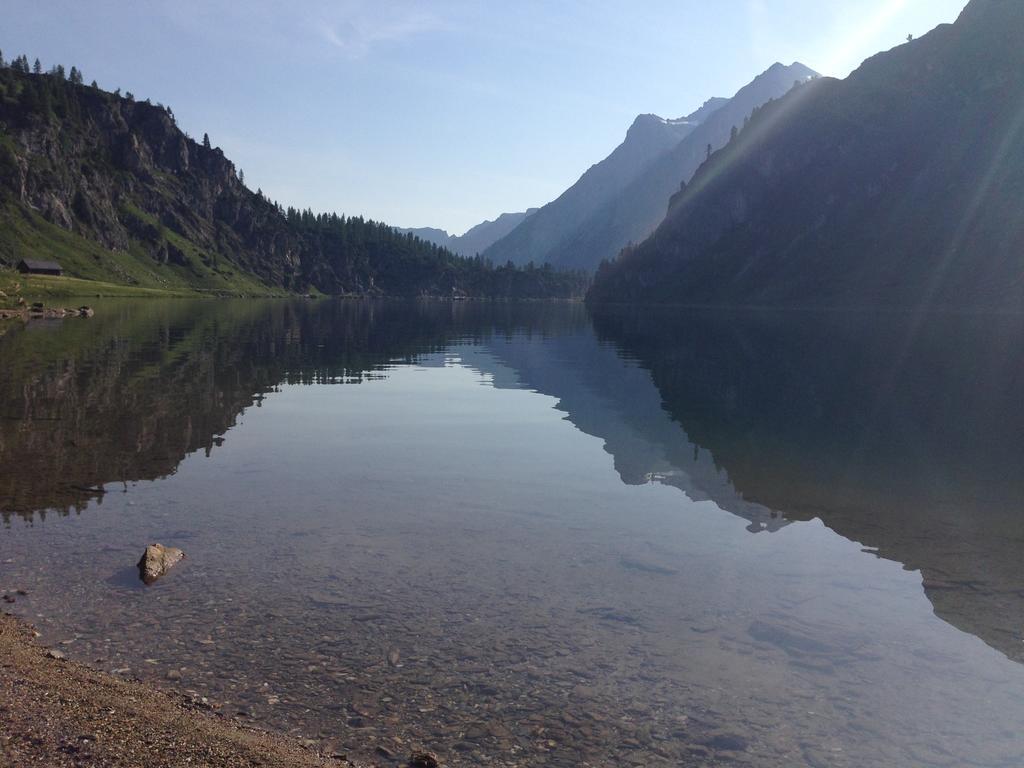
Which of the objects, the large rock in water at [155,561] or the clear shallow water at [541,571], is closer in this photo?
the clear shallow water at [541,571]

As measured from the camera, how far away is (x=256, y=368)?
66.9 meters

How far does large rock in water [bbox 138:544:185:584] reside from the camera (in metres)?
18.6

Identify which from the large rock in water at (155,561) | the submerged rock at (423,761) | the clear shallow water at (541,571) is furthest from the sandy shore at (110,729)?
the large rock in water at (155,561)

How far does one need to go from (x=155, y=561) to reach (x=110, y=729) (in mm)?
8412

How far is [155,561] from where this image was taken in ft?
62.5

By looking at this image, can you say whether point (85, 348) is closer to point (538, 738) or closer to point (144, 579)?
point (144, 579)

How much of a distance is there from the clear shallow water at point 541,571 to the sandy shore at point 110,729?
37.3 inches

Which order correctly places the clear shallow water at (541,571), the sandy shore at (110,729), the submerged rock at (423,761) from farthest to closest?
1. the clear shallow water at (541,571)
2. the submerged rock at (423,761)
3. the sandy shore at (110,729)

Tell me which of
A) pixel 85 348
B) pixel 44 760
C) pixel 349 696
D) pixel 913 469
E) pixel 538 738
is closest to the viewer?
pixel 44 760

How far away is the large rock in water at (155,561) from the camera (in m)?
18.6

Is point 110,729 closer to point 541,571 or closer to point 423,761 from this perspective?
point 423,761

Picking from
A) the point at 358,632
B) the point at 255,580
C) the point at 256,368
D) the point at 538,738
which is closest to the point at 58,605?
the point at 255,580

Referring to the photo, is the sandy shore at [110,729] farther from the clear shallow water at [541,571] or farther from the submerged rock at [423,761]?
the submerged rock at [423,761]

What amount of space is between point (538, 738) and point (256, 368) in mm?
59690
